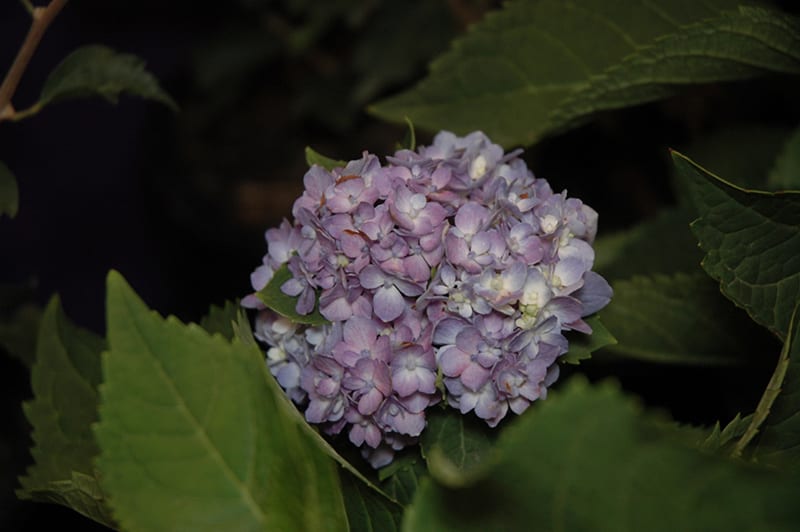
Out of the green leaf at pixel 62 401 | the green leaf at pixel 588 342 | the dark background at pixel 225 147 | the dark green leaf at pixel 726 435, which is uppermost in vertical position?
the green leaf at pixel 588 342

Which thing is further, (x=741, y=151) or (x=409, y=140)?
(x=741, y=151)

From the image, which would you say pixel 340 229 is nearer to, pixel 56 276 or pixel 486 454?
pixel 486 454

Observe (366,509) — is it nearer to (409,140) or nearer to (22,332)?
(409,140)

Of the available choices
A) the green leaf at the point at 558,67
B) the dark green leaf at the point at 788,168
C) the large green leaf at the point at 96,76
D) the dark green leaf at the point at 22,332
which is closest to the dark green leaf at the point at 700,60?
the green leaf at the point at 558,67

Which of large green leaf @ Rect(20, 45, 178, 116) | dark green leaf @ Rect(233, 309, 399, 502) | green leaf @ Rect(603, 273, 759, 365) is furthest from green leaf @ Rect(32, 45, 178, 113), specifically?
green leaf @ Rect(603, 273, 759, 365)

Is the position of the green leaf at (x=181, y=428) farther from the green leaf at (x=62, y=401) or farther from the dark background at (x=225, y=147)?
the dark background at (x=225, y=147)

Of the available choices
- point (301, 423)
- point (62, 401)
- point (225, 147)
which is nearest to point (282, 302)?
point (301, 423)

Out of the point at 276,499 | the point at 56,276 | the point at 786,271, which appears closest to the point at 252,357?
the point at 276,499
